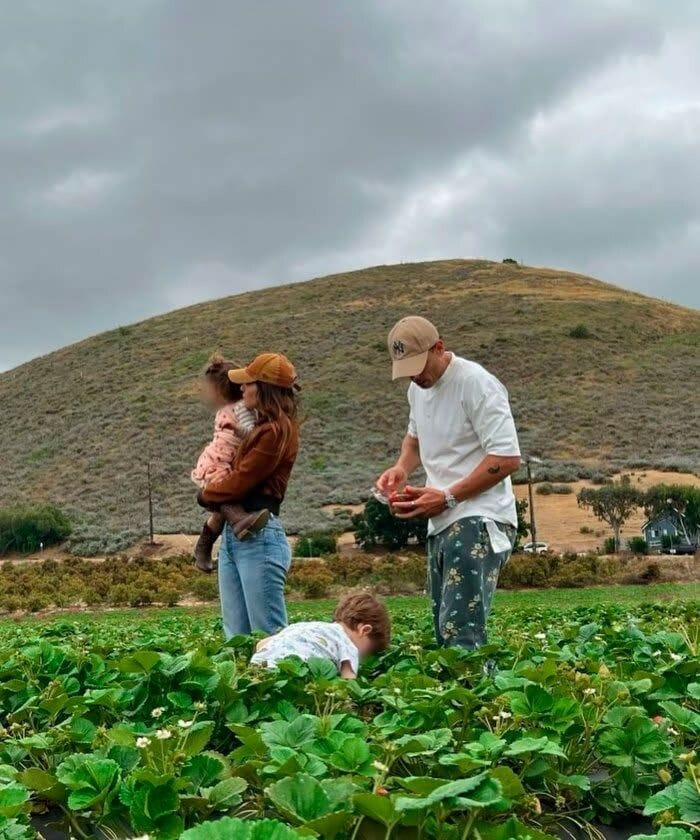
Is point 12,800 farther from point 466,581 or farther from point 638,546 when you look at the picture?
point 638,546

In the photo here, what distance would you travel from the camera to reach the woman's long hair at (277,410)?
4.26m

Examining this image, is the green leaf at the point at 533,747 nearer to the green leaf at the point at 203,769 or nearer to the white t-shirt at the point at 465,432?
the green leaf at the point at 203,769

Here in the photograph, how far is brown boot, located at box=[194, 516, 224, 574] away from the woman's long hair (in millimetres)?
472

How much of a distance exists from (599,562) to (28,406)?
42308 mm

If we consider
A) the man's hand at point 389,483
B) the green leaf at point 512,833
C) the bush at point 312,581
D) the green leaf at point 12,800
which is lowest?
the bush at point 312,581

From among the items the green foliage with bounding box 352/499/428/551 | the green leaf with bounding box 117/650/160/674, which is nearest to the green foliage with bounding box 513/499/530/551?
the green foliage with bounding box 352/499/428/551

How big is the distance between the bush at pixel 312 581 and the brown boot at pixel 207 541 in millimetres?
17018

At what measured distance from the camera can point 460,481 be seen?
3.75 m

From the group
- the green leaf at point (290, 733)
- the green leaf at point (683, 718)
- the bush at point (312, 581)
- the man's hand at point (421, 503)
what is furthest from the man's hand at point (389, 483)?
the bush at point (312, 581)

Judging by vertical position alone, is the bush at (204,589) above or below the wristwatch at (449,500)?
below

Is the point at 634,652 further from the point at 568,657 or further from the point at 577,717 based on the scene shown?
the point at 577,717

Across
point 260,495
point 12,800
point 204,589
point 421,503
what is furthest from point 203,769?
point 204,589

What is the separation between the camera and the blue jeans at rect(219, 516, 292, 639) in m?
4.20

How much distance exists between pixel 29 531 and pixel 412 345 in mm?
34524
